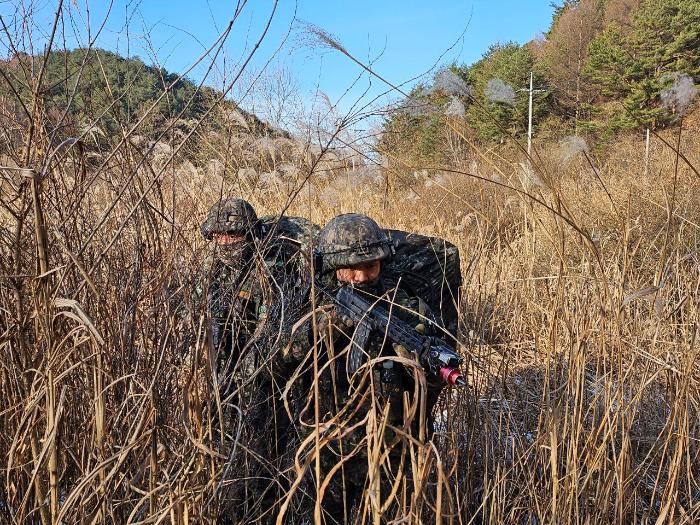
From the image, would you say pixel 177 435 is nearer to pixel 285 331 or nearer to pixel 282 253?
pixel 285 331

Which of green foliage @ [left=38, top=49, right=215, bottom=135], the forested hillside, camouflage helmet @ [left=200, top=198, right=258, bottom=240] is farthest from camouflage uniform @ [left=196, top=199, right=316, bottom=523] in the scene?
the forested hillside

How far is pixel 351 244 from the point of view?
6.40ft

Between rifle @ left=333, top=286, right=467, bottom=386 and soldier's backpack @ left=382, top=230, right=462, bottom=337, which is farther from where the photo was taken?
soldier's backpack @ left=382, top=230, right=462, bottom=337

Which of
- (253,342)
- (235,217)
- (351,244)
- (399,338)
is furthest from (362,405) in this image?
(235,217)

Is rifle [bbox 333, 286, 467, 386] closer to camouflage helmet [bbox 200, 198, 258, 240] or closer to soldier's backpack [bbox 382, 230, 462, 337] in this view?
camouflage helmet [bbox 200, 198, 258, 240]

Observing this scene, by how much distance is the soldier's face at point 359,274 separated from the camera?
1926mm

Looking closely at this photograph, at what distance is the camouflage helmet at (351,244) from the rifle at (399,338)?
24 centimetres

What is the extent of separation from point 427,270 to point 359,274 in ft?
3.24

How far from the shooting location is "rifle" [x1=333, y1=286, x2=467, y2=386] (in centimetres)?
151

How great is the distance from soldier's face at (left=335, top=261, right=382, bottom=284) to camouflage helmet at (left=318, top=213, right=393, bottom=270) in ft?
0.07

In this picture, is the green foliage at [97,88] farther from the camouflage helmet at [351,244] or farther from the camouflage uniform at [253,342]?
the camouflage helmet at [351,244]

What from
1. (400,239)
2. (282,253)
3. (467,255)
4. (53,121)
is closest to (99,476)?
(53,121)

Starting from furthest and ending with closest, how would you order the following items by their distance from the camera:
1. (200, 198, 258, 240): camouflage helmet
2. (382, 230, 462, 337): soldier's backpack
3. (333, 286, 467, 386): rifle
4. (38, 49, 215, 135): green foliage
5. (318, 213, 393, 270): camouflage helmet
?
(382, 230, 462, 337): soldier's backpack, (318, 213, 393, 270): camouflage helmet, (200, 198, 258, 240): camouflage helmet, (333, 286, 467, 386): rifle, (38, 49, 215, 135): green foliage

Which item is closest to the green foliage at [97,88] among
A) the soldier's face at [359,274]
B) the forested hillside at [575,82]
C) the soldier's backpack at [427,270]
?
the forested hillside at [575,82]
